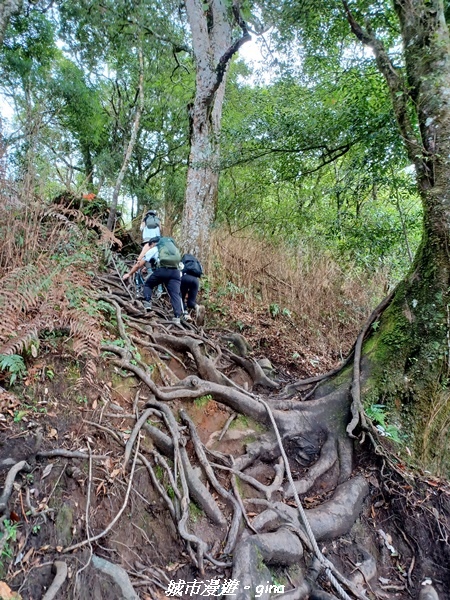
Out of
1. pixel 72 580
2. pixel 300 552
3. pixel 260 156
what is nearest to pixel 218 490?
pixel 300 552

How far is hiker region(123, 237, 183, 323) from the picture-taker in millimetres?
4613

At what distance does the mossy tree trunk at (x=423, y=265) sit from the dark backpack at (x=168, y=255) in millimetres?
2650

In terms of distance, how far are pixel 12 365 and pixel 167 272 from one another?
8.74 feet

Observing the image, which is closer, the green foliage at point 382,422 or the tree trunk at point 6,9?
the green foliage at point 382,422

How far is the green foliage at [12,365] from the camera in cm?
219

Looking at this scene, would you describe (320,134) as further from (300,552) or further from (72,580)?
(72,580)

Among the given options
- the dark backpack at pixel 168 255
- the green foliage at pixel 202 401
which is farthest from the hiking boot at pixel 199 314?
the green foliage at pixel 202 401

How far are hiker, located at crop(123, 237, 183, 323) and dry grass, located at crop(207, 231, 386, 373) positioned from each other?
134 centimetres

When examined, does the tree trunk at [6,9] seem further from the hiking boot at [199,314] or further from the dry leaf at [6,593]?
the dry leaf at [6,593]

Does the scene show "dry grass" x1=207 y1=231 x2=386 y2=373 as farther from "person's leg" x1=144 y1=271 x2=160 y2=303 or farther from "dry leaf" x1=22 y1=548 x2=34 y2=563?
"dry leaf" x1=22 y1=548 x2=34 y2=563

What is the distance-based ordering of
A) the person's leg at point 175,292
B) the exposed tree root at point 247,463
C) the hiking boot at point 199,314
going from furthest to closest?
1. the hiking boot at point 199,314
2. the person's leg at point 175,292
3. the exposed tree root at point 247,463

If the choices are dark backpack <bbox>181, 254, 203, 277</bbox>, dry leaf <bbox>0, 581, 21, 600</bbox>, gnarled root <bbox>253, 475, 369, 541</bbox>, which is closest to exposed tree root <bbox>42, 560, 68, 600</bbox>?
dry leaf <bbox>0, 581, 21, 600</bbox>

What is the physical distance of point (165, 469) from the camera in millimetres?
2418

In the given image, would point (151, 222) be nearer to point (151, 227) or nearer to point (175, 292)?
point (151, 227)
